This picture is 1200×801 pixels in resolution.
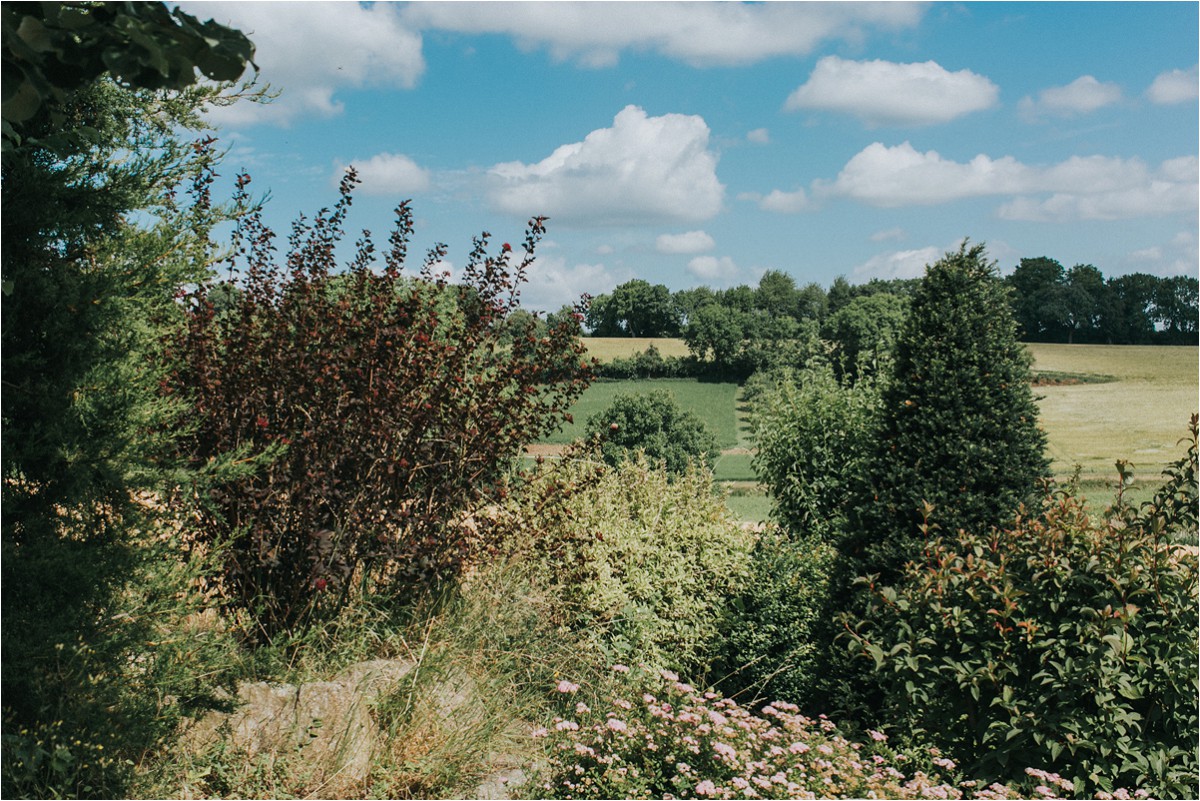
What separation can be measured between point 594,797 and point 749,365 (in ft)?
146

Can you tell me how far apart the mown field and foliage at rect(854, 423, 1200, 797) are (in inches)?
573

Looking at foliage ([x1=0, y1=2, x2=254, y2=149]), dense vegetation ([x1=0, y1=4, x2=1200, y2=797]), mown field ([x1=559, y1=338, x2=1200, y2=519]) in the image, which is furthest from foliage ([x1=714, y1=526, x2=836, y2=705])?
mown field ([x1=559, y1=338, x2=1200, y2=519])

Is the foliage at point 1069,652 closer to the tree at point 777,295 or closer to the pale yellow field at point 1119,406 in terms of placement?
the pale yellow field at point 1119,406

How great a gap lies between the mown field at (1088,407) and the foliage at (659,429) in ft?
7.89

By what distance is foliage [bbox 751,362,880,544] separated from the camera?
Result: 9.80 meters

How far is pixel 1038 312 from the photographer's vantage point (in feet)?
185

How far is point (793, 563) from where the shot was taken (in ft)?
23.4

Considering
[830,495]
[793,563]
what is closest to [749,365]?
[830,495]

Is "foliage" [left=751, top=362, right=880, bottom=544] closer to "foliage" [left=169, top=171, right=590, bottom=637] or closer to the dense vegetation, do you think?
the dense vegetation

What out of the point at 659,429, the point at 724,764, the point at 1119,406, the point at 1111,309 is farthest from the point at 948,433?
the point at 1111,309

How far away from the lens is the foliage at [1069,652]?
4.17m

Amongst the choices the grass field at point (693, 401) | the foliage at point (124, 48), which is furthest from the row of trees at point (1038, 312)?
the foliage at point (124, 48)

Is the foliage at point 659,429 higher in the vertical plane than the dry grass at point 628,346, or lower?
lower

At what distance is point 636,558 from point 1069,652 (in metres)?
3.30
